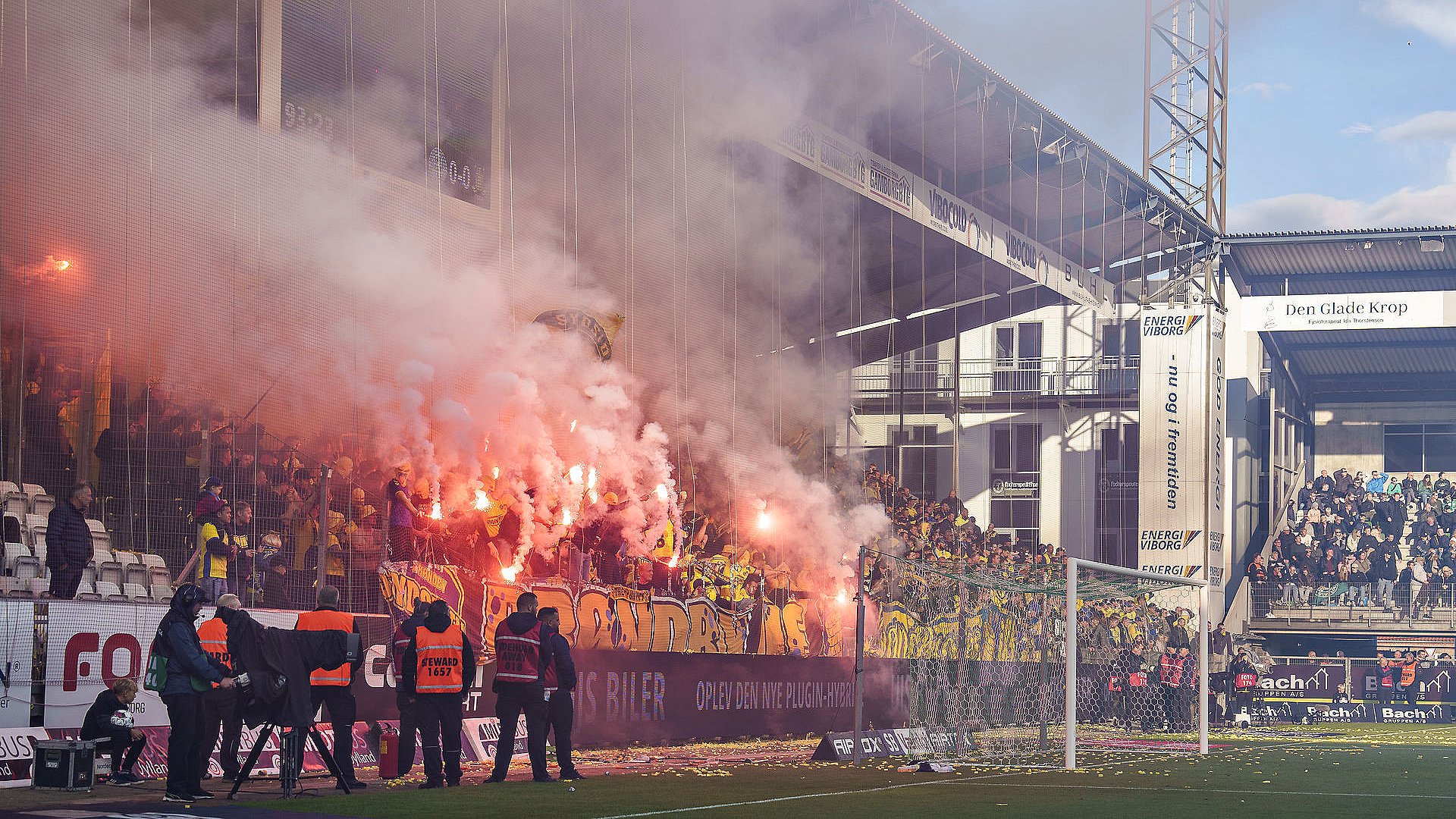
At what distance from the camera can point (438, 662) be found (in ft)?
42.3

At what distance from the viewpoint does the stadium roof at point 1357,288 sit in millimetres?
38344

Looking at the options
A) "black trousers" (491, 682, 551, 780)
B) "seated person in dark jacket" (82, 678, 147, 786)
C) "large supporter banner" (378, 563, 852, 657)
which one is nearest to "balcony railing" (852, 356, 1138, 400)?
"large supporter banner" (378, 563, 852, 657)

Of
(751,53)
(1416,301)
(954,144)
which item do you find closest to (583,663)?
(751,53)

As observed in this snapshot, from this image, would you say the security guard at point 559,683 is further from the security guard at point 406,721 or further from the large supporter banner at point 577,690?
the large supporter banner at point 577,690

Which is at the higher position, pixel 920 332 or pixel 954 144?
pixel 954 144

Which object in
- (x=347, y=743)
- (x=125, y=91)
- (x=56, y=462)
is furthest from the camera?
(x=125, y=91)

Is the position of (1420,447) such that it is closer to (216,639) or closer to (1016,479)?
(1016,479)

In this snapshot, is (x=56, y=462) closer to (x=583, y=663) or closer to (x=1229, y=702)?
(x=583, y=663)

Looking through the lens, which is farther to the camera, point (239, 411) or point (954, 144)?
point (954, 144)

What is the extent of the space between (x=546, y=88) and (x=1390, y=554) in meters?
27.9

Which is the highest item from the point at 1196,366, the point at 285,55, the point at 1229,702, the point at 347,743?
the point at 285,55

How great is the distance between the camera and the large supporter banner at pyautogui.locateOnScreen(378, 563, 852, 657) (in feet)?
56.2

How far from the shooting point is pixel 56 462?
15.8m

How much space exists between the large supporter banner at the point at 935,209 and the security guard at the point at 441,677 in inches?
589
